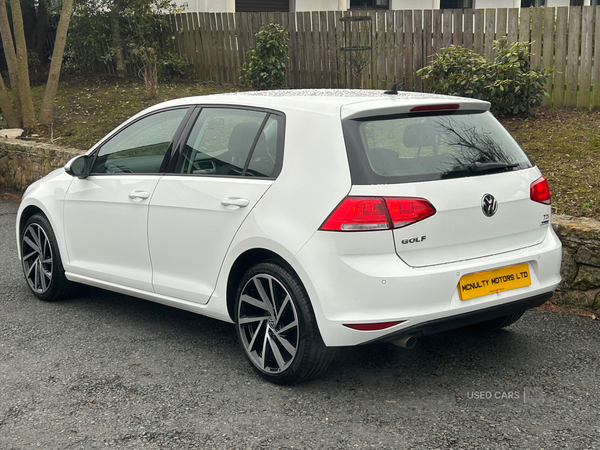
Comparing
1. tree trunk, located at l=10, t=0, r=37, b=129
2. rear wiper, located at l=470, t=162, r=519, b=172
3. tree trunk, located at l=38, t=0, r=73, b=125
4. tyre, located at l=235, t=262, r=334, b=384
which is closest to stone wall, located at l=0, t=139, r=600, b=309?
rear wiper, located at l=470, t=162, r=519, b=172

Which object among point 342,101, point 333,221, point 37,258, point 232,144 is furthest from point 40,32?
point 333,221

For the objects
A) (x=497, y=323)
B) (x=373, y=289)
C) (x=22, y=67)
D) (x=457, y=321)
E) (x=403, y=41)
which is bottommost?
(x=497, y=323)

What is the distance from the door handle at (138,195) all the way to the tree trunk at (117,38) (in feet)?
39.1

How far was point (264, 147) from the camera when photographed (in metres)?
4.28

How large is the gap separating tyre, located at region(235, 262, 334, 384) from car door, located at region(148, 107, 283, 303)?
11.5 inches

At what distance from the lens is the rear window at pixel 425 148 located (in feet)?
12.5

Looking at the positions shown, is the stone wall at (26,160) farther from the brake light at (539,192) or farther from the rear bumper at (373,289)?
the brake light at (539,192)

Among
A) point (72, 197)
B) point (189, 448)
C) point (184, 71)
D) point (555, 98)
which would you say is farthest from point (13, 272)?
point (184, 71)

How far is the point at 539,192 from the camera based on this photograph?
14.0 ft

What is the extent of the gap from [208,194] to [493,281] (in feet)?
5.69

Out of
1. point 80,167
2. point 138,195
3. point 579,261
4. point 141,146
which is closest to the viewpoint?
point 138,195

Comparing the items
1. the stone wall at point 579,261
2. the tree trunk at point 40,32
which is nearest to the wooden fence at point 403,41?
the tree trunk at point 40,32

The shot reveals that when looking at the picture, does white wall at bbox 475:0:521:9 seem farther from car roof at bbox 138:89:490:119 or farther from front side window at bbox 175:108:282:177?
front side window at bbox 175:108:282:177

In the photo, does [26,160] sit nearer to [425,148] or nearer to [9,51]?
[9,51]
